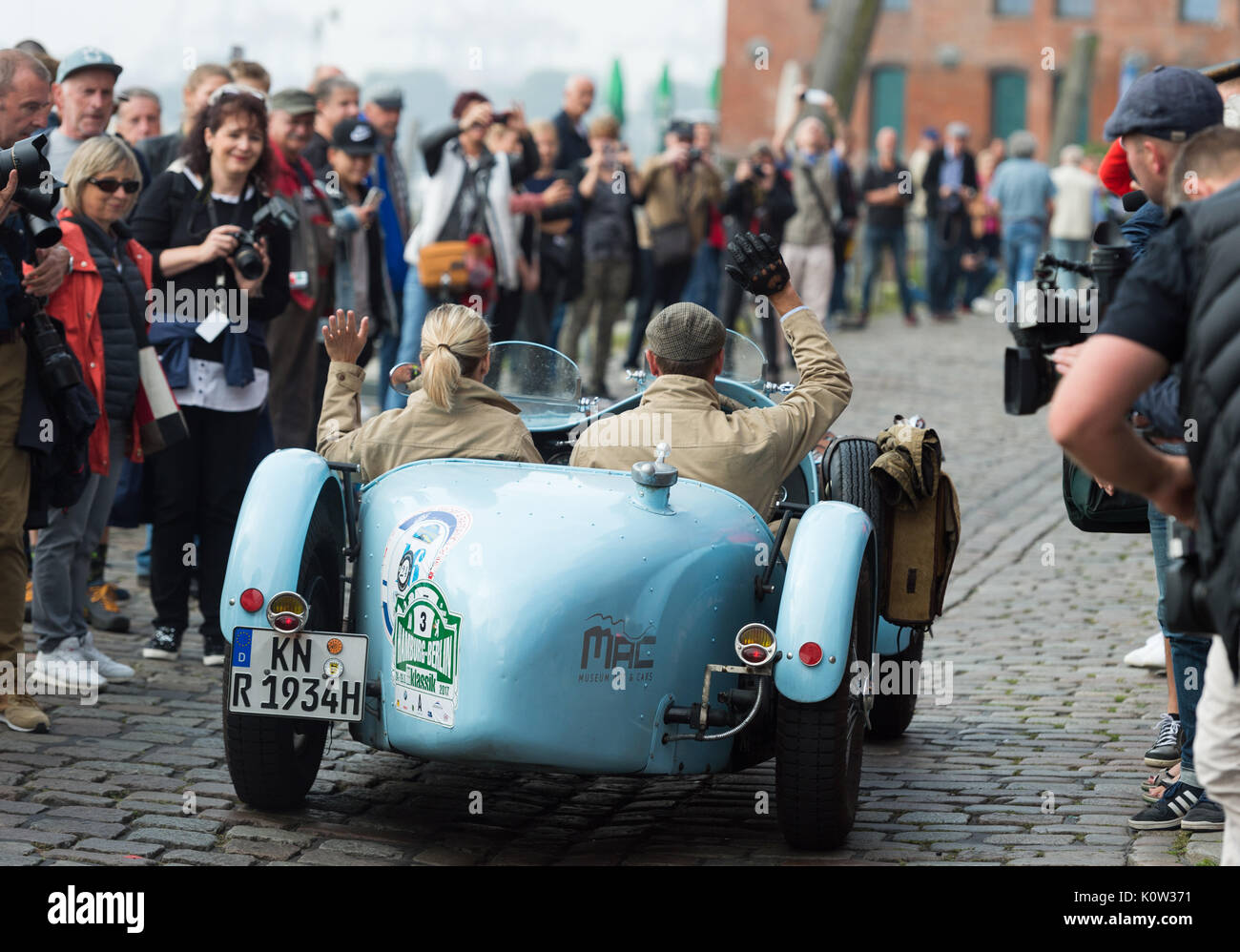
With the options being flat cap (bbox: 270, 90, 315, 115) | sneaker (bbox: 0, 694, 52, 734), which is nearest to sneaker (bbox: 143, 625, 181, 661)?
sneaker (bbox: 0, 694, 52, 734)

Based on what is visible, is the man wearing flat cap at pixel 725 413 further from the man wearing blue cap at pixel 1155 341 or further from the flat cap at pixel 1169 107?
the man wearing blue cap at pixel 1155 341

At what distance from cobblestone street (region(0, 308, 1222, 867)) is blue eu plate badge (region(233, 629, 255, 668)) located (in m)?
0.51

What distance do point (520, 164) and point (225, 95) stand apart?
4.87 meters

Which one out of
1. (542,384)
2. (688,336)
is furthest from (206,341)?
(688,336)

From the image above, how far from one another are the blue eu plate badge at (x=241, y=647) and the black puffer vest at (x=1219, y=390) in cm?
254

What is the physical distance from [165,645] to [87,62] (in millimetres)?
2426

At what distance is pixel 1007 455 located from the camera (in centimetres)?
1340

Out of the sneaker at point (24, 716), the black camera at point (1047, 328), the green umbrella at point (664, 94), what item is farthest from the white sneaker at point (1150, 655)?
the green umbrella at point (664, 94)

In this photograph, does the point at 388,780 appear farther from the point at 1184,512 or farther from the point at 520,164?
the point at 520,164

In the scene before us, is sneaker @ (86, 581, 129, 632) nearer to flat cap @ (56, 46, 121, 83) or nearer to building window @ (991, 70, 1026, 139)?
flat cap @ (56, 46, 121, 83)

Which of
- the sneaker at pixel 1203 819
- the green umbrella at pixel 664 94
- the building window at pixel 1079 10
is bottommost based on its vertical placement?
the sneaker at pixel 1203 819

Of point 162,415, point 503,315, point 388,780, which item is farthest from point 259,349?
point 503,315

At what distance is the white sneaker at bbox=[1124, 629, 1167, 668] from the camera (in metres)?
7.47

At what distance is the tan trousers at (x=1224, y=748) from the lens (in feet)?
12.4
